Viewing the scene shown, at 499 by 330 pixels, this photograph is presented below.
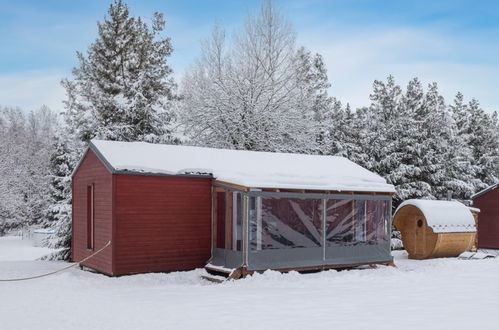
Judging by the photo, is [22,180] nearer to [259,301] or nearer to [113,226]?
[113,226]

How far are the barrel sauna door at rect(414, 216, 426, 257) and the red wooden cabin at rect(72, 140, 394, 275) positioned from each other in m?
2.86

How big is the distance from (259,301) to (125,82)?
14567mm

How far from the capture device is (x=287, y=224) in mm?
13430

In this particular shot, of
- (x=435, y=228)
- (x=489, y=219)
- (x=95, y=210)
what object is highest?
(x=95, y=210)

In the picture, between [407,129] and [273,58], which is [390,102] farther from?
[273,58]

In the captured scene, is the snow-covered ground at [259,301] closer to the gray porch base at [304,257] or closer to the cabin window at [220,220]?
the gray porch base at [304,257]

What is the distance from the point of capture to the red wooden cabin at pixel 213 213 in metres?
12.6

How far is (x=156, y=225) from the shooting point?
13.0 meters

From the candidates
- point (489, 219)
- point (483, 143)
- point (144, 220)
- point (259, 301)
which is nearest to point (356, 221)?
point (144, 220)

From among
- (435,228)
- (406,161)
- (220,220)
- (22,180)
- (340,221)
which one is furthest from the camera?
(22,180)

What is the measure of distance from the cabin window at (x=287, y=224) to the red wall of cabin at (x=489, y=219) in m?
13.2

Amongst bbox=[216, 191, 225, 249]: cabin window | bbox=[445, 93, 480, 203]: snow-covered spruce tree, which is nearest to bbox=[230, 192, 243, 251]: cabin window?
bbox=[216, 191, 225, 249]: cabin window

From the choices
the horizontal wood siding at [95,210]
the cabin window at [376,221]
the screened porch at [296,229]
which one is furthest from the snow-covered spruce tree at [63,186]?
the cabin window at [376,221]

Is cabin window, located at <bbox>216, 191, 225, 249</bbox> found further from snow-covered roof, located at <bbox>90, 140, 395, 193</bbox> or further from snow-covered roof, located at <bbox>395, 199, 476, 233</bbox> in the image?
snow-covered roof, located at <bbox>395, 199, 476, 233</bbox>
